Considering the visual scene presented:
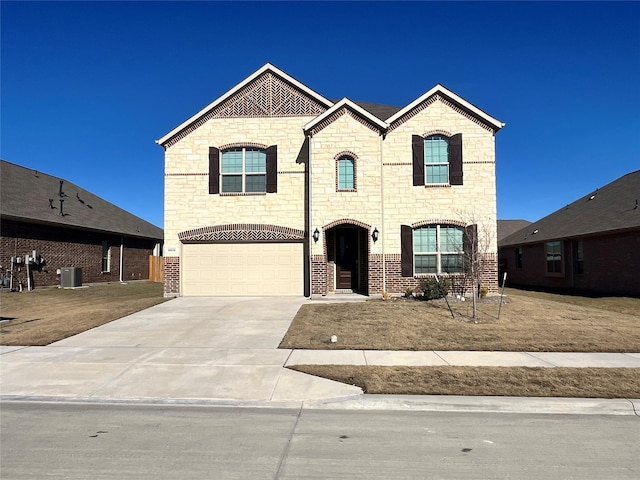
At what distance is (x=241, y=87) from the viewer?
17.9 metres

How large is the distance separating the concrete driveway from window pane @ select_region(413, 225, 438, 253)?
22.3 feet

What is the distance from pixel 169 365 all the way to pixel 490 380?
551 cm

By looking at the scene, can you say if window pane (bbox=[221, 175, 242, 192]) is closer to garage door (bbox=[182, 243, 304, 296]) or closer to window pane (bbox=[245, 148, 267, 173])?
window pane (bbox=[245, 148, 267, 173])

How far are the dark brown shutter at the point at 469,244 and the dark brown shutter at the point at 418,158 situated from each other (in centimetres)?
261

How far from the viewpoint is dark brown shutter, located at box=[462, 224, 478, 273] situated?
561 inches

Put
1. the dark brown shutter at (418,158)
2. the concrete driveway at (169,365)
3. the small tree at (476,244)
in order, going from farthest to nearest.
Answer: the dark brown shutter at (418,158) < the small tree at (476,244) < the concrete driveway at (169,365)

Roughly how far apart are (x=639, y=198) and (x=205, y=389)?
20718 millimetres

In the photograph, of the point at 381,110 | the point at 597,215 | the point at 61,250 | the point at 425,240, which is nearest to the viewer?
the point at 425,240

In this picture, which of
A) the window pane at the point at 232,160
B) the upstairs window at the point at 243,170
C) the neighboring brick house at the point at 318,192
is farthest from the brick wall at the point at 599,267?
the window pane at the point at 232,160

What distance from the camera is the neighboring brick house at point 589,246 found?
58.8ft

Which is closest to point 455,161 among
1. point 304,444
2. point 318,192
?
point 318,192

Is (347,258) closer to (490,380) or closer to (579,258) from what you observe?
(490,380)

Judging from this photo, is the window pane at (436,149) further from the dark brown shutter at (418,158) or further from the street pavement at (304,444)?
the street pavement at (304,444)

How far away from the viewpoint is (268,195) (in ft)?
57.3
